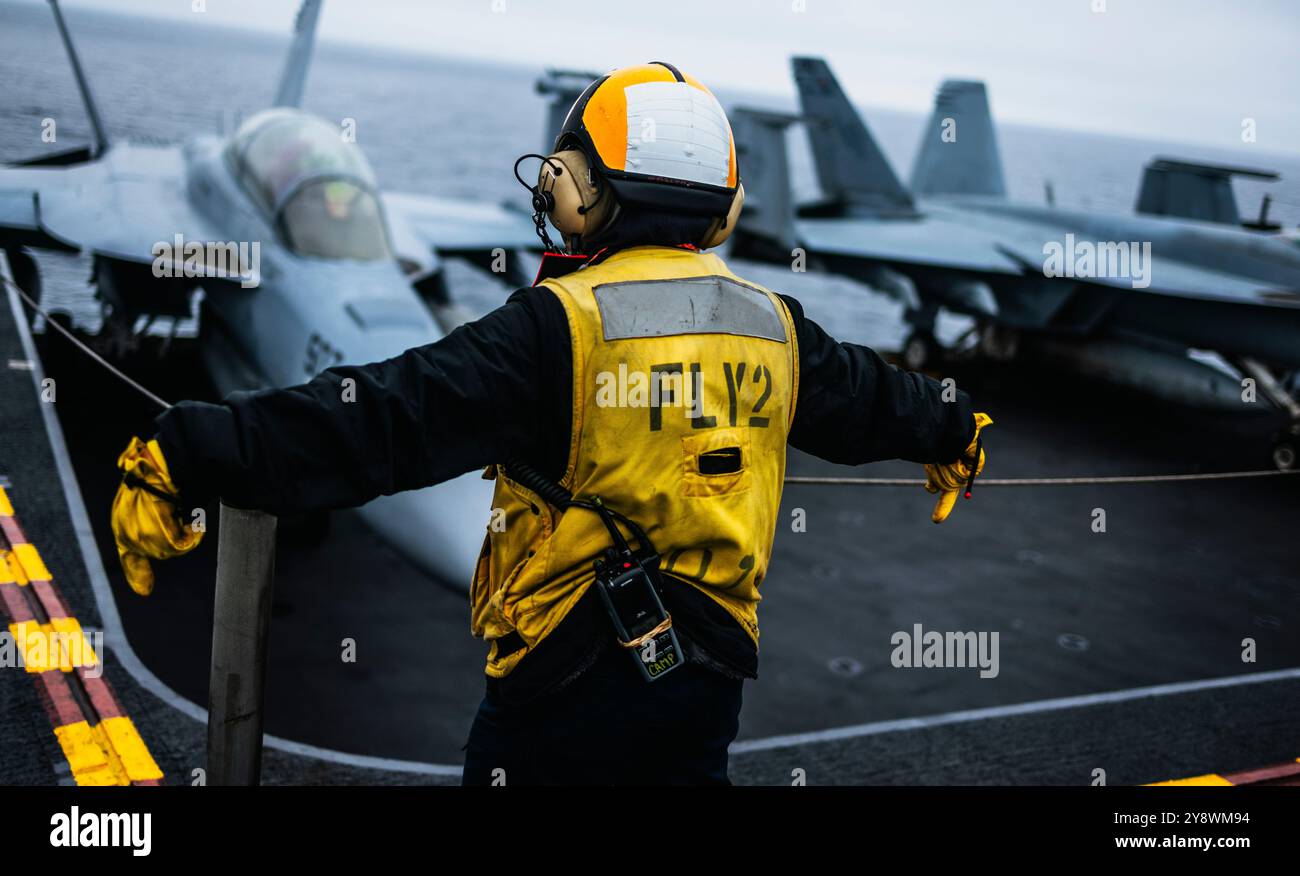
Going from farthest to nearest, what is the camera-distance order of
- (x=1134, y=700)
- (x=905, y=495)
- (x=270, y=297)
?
1. (x=905, y=495)
2. (x=270, y=297)
3. (x=1134, y=700)

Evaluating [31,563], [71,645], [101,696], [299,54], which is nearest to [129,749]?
[101,696]

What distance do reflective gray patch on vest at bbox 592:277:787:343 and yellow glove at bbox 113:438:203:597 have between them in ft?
2.77

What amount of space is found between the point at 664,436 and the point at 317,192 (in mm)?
6557

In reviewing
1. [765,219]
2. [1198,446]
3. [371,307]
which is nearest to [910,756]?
[371,307]

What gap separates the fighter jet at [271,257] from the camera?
593 centimetres

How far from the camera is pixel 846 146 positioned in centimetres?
1859

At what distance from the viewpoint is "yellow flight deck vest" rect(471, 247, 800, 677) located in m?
2.06

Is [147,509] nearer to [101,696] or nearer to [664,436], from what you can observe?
[664,436]

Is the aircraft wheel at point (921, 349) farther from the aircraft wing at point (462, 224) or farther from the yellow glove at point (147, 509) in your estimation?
the yellow glove at point (147, 509)

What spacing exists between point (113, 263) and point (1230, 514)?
11.7 meters

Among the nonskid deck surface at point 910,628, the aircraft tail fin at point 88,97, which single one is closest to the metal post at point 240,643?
the nonskid deck surface at point 910,628
